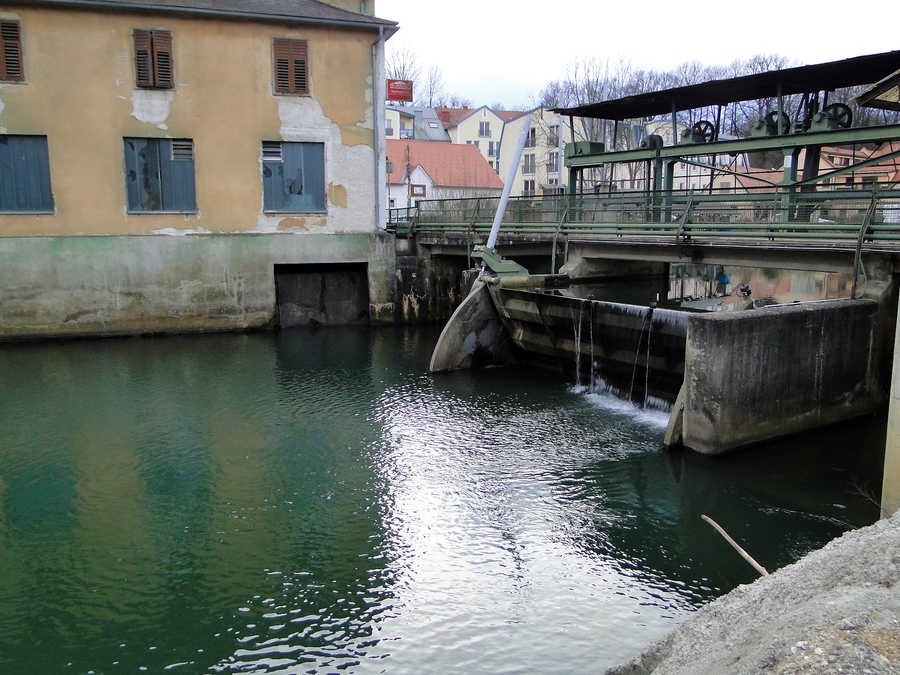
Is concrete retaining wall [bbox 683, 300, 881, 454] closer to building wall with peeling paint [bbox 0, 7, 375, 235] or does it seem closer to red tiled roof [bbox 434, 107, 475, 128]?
building wall with peeling paint [bbox 0, 7, 375, 235]

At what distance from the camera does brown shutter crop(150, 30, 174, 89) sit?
21781 millimetres

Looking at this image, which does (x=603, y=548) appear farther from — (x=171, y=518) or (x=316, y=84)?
(x=316, y=84)

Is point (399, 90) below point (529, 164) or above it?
above

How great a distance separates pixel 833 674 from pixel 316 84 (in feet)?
77.1

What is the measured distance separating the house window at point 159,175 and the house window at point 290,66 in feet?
11.5

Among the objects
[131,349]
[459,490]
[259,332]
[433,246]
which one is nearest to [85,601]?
[459,490]

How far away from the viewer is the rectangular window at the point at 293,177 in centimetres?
2336

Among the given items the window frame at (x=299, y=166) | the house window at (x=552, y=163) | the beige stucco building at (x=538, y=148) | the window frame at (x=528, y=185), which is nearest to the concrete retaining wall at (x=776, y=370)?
the window frame at (x=299, y=166)

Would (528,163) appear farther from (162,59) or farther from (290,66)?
(162,59)

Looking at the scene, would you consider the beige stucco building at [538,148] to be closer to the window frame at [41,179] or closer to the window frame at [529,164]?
the window frame at [529,164]

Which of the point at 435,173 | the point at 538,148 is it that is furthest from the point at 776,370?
the point at 538,148

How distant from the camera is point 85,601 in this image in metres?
7.60

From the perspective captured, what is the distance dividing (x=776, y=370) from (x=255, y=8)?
19424mm

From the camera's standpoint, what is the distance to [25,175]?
21.2 metres
